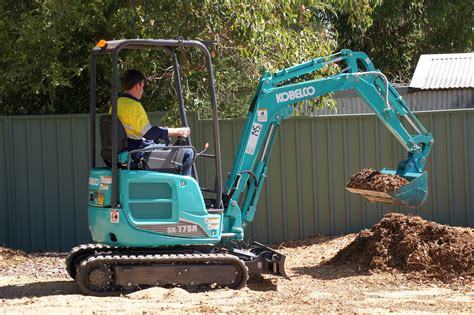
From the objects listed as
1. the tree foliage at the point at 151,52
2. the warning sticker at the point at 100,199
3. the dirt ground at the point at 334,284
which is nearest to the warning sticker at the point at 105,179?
the warning sticker at the point at 100,199

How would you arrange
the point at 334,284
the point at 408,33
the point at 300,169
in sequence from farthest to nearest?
1. the point at 408,33
2. the point at 300,169
3. the point at 334,284

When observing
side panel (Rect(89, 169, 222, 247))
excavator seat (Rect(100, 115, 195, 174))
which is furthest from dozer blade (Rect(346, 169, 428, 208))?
excavator seat (Rect(100, 115, 195, 174))

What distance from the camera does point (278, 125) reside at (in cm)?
979

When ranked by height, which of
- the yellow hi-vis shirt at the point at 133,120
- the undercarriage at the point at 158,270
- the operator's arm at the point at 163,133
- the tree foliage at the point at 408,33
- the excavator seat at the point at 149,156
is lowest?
the undercarriage at the point at 158,270

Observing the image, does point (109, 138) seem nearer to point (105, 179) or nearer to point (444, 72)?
point (105, 179)

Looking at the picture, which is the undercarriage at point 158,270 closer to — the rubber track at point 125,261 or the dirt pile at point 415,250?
the rubber track at point 125,261

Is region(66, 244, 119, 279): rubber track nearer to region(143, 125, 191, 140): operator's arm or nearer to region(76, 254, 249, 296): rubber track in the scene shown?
region(76, 254, 249, 296): rubber track

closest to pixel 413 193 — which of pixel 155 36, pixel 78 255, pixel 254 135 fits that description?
pixel 254 135

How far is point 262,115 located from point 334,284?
1930mm

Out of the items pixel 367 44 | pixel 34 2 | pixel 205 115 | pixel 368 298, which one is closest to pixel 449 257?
pixel 368 298

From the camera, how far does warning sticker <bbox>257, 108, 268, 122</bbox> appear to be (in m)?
9.64

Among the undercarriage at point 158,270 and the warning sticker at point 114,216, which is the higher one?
the warning sticker at point 114,216

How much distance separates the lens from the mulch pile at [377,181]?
9.67m

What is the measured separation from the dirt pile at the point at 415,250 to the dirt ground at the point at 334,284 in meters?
0.01
